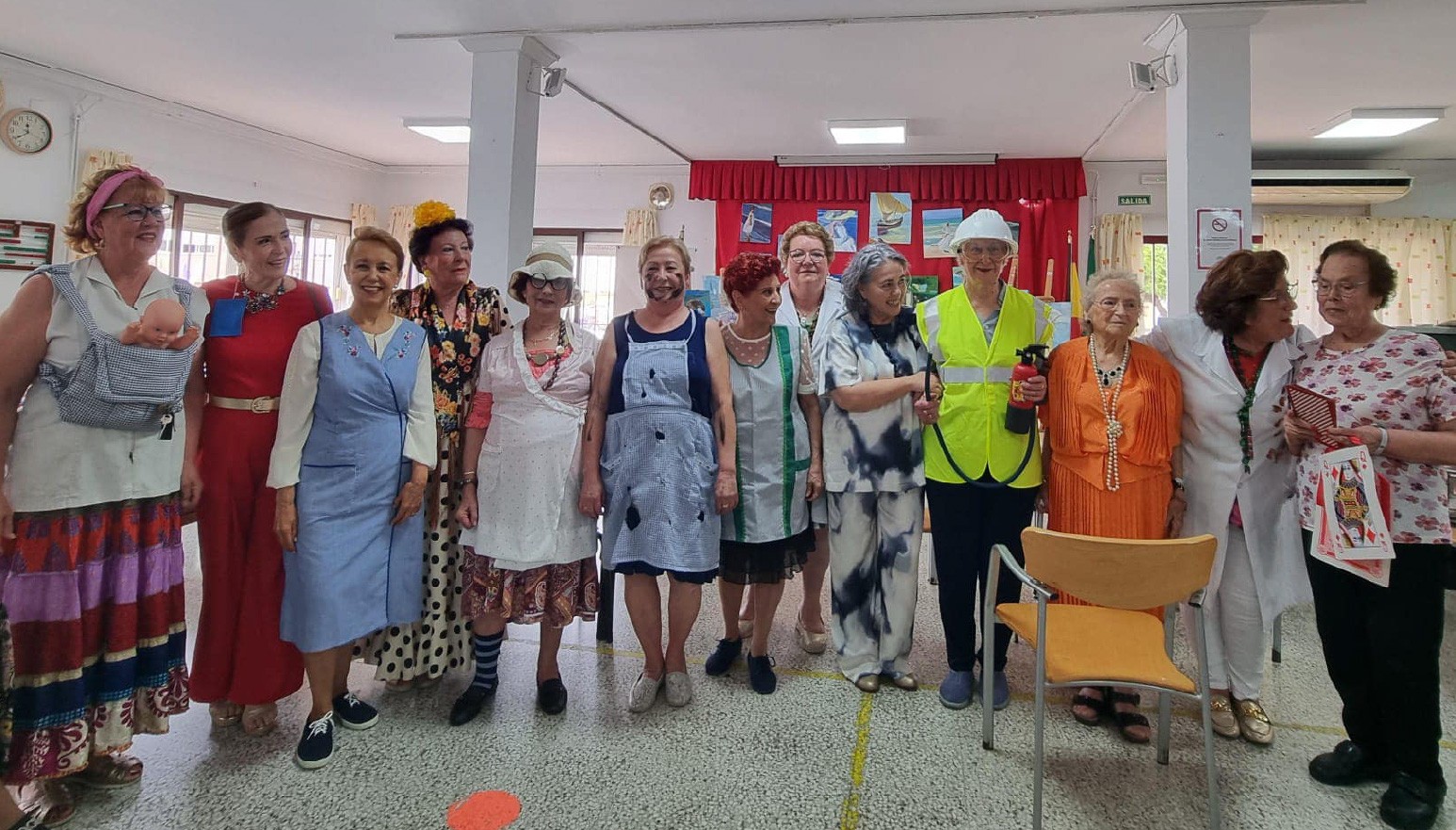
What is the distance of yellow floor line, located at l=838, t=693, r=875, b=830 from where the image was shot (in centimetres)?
170

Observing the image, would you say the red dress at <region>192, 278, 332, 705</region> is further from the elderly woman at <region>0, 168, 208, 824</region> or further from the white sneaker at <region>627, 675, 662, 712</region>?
the white sneaker at <region>627, 675, 662, 712</region>

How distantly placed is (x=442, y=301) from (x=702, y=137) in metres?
4.57

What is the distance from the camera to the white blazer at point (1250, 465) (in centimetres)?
198

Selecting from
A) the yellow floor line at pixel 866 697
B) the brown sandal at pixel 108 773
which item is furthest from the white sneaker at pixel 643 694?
the brown sandal at pixel 108 773

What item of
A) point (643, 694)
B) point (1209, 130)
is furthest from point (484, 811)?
point (1209, 130)

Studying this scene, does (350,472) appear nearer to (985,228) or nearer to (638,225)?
(985,228)

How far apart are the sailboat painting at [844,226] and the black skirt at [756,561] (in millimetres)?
5055

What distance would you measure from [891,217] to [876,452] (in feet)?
16.4

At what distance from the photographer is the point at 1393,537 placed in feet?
5.50

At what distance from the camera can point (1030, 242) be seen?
21.2 feet

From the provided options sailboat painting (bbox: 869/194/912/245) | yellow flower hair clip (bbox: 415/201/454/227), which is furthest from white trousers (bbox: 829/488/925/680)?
sailboat painting (bbox: 869/194/912/245)

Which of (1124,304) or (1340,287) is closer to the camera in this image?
(1340,287)

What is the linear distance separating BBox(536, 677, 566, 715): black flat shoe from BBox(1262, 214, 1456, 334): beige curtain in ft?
23.5

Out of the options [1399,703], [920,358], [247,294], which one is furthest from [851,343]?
[247,294]
